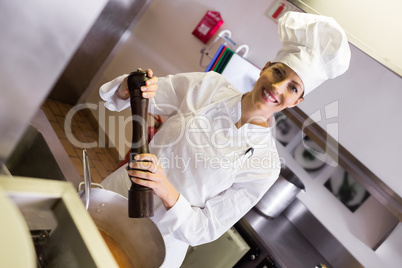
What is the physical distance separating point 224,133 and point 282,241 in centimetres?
115

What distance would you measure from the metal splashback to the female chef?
102 cm

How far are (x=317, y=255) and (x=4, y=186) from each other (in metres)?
2.53


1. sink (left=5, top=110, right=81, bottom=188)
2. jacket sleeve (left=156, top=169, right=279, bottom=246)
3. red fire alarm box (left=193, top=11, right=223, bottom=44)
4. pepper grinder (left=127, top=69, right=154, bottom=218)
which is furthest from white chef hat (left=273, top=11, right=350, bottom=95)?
red fire alarm box (left=193, top=11, right=223, bottom=44)

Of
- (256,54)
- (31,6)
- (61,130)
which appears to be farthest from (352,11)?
Answer: (61,130)

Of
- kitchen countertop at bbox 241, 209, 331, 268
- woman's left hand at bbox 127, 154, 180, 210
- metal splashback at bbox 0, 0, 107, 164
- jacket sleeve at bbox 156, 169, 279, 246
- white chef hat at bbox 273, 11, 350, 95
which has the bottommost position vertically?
kitchen countertop at bbox 241, 209, 331, 268

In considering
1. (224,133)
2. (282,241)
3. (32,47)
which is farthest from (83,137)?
(32,47)

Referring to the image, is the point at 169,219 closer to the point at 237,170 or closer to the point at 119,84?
the point at 237,170

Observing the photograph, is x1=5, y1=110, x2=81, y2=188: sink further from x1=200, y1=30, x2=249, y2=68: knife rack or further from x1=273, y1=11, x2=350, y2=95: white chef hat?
x1=200, y1=30, x2=249, y2=68: knife rack

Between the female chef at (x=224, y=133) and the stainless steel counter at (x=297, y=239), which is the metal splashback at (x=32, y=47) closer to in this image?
the female chef at (x=224, y=133)

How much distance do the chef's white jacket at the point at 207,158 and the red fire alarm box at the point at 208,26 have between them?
1.89 metres

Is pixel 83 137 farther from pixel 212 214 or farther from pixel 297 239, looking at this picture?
pixel 212 214

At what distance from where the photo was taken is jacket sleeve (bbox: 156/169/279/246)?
1.34 meters

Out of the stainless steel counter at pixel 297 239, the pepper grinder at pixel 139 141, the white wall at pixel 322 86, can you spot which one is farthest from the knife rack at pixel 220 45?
the pepper grinder at pixel 139 141

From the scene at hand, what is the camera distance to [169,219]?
4.36 ft
